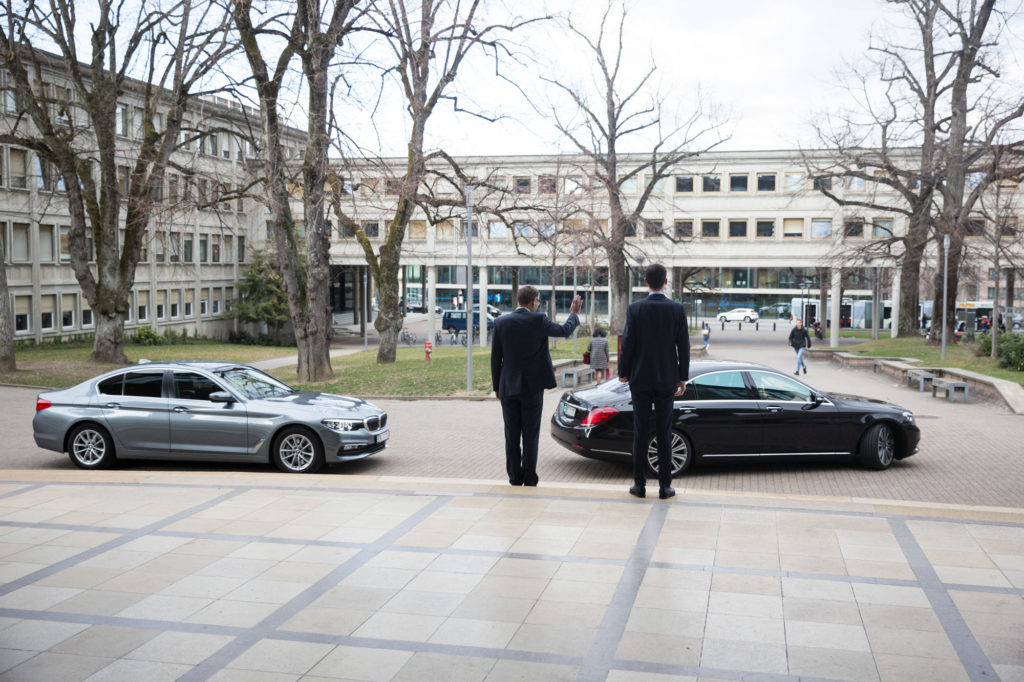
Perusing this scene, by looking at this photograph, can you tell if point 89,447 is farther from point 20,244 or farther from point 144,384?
point 20,244

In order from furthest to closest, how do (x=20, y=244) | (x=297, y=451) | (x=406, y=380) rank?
(x=20, y=244) < (x=406, y=380) < (x=297, y=451)

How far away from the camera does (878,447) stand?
11.8m

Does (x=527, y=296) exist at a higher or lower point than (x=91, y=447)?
higher

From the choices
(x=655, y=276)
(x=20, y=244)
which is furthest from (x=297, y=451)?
(x=20, y=244)

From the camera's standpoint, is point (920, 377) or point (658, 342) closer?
point (658, 342)

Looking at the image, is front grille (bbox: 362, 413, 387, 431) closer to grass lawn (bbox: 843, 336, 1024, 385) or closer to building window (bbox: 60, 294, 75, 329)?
grass lawn (bbox: 843, 336, 1024, 385)

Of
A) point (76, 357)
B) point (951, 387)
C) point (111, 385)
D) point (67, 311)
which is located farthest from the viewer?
point (67, 311)

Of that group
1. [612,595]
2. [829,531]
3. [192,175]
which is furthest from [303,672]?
[192,175]

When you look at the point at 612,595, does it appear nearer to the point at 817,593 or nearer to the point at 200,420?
the point at 817,593

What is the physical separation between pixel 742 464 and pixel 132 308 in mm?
44086

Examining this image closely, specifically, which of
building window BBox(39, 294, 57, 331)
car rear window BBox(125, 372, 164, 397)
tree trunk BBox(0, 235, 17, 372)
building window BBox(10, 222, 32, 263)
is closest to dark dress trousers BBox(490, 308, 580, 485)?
car rear window BBox(125, 372, 164, 397)

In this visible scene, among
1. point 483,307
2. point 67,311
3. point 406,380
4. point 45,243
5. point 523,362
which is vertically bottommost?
point 406,380

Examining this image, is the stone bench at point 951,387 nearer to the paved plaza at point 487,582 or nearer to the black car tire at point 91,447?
the paved plaza at point 487,582

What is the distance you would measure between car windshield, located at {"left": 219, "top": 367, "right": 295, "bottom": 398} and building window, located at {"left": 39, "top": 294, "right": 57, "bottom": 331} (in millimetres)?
34216
